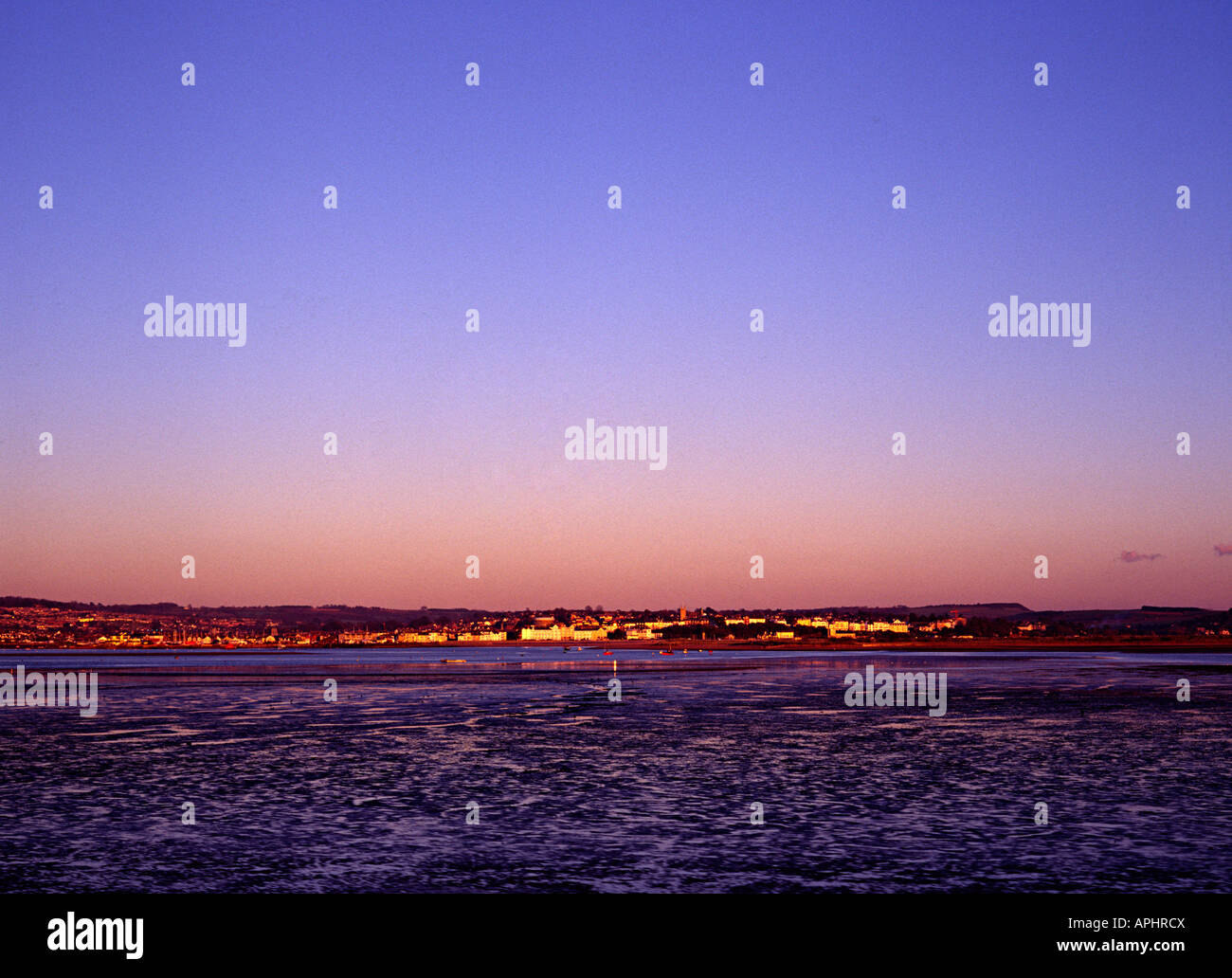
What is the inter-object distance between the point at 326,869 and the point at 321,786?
1099cm

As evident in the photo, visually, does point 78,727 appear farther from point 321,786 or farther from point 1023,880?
point 1023,880

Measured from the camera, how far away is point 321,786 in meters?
30.8

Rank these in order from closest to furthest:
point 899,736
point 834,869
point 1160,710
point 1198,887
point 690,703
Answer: point 1198,887 → point 834,869 → point 899,736 → point 1160,710 → point 690,703

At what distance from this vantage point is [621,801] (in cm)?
2808

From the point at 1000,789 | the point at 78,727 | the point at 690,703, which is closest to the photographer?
the point at 1000,789

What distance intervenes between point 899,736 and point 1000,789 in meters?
14.9

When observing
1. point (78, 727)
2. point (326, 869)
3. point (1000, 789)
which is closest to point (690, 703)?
point (78, 727)

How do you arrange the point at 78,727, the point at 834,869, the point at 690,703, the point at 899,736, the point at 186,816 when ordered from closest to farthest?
the point at 834,869 → the point at 186,816 → the point at 899,736 → the point at 78,727 → the point at 690,703

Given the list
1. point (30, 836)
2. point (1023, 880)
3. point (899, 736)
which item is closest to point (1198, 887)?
point (1023, 880)

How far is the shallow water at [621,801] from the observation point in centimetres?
2005

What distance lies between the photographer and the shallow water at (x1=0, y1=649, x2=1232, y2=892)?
65.8 ft

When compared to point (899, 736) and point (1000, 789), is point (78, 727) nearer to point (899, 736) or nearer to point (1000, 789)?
point (899, 736)

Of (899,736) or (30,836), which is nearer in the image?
(30,836)

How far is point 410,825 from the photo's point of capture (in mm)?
24781
